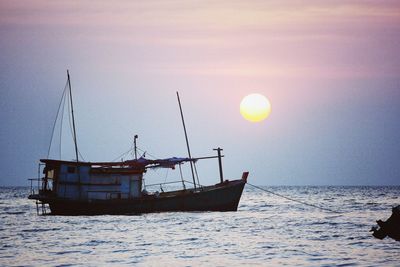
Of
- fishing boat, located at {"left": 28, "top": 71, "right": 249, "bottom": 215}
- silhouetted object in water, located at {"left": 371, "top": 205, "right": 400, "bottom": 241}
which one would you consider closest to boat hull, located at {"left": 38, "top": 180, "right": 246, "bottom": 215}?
fishing boat, located at {"left": 28, "top": 71, "right": 249, "bottom": 215}

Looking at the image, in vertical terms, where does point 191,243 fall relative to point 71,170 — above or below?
below

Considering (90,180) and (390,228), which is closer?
(390,228)

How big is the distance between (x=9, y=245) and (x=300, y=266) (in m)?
16.2

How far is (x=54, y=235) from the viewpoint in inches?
1580

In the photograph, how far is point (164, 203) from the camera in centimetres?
5569

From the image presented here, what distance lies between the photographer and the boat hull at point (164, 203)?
5391 centimetres

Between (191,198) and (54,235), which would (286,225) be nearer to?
(191,198)

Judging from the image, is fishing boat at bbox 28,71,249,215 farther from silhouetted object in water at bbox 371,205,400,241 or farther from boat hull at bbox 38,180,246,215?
silhouetted object in water at bbox 371,205,400,241

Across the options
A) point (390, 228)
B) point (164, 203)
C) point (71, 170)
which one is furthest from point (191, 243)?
point (71, 170)

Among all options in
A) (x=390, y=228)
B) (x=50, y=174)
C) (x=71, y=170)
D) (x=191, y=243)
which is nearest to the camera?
(x=390, y=228)

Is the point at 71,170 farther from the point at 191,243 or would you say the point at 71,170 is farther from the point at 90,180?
the point at 191,243

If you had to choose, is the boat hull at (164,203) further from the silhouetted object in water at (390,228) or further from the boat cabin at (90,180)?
the silhouetted object in water at (390,228)

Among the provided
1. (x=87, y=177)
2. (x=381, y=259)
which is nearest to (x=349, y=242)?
(x=381, y=259)

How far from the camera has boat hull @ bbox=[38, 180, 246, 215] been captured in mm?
53906
